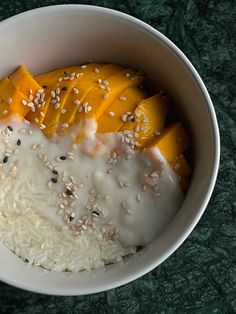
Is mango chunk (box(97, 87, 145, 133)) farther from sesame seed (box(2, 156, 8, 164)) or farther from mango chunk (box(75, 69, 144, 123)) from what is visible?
sesame seed (box(2, 156, 8, 164))

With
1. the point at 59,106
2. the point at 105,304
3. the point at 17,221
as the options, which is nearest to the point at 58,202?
the point at 17,221

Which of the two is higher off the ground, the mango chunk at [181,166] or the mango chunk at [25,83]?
the mango chunk at [25,83]

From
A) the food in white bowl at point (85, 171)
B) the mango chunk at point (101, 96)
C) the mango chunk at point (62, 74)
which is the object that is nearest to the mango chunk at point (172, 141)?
the food in white bowl at point (85, 171)

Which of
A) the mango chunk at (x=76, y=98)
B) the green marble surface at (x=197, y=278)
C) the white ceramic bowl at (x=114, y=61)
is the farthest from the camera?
the green marble surface at (x=197, y=278)

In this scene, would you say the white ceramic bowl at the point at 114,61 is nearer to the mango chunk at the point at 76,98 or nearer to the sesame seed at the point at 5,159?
the mango chunk at the point at 76,98

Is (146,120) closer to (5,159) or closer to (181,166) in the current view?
(181,166)

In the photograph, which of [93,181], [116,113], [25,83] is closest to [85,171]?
[93,181]
